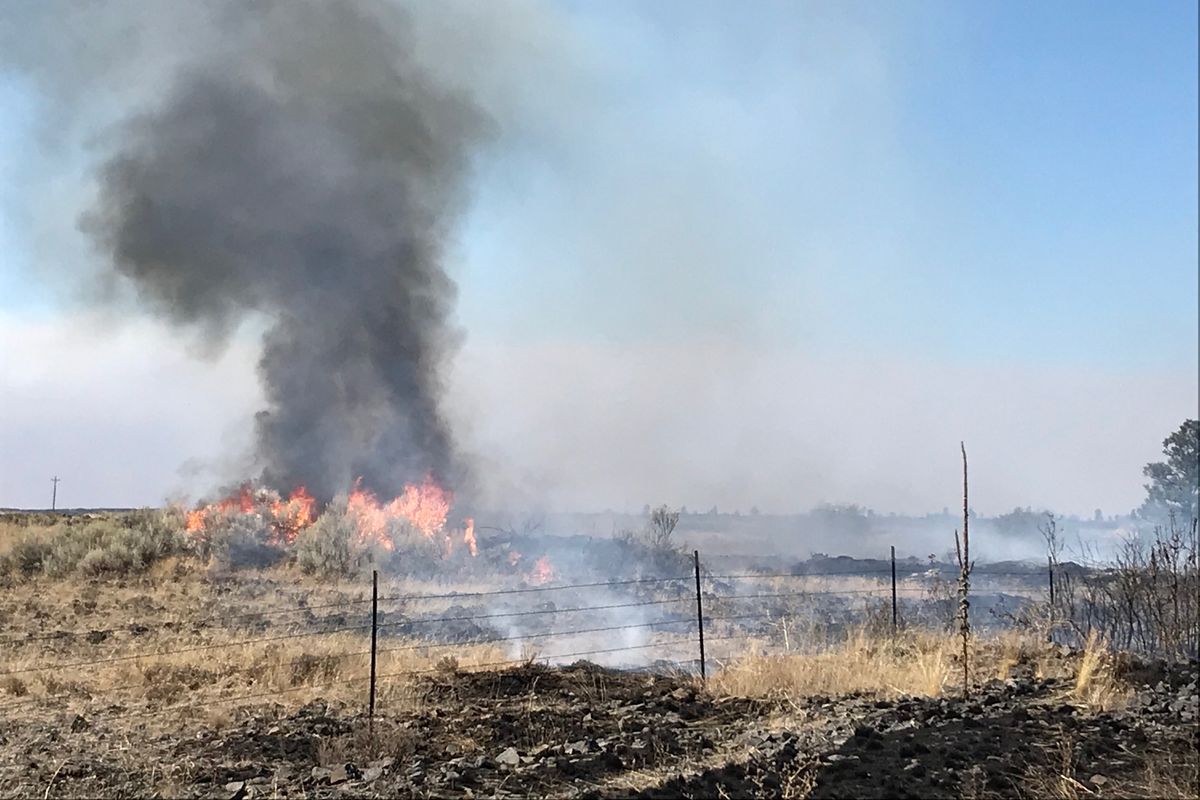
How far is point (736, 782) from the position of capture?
19.4 ft

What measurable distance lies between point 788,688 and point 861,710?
120 cm

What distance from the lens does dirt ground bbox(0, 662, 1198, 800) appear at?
600 cm

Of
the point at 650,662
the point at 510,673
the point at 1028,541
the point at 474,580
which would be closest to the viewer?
the point at 510,673

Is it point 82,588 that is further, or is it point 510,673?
point 82,588

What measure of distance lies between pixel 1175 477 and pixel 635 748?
107 ft

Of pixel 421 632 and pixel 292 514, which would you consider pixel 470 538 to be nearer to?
pixel 292 514

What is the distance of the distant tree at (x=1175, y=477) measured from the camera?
96.8ft

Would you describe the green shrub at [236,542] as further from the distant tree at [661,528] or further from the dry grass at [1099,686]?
the dry grass at [1099,686]

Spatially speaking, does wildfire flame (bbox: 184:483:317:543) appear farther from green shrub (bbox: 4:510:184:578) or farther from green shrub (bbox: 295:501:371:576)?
green shrub (bbox: 295:501:371:576)

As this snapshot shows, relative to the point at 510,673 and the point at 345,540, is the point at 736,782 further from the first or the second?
the point at 345,540

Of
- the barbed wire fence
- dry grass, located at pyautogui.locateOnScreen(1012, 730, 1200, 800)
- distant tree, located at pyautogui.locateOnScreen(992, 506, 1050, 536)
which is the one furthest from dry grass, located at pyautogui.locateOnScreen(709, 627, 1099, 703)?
distant tree, located at pyautogui.locateOnScreen(992, 506, 1050, 536)

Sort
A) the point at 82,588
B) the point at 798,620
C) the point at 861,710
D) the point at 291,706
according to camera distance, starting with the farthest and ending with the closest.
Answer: the point at 82,588
the point at 798,620
the point at 291,706
the point at 861,710

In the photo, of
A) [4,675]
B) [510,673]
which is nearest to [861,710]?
[510,673]

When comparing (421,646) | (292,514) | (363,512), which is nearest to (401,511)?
(363,512)
